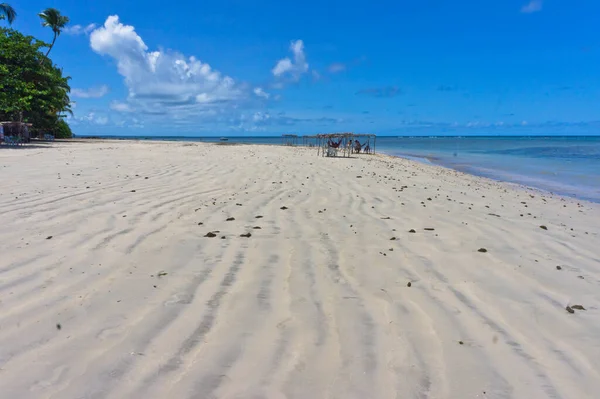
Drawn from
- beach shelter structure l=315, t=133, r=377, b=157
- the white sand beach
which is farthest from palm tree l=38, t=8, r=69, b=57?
the white sand beach

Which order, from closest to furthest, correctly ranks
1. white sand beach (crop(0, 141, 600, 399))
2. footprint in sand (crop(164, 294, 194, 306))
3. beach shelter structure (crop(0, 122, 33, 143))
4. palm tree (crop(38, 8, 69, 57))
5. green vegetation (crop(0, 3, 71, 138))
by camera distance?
white sand beach (crop(0, 141, 600, 399)) → footprint in sand (crop(164, 294, 194, 306)) → green vegetation (crop(0, 3, 71, 138)) → beach shelter structure (crop(0, 122, 33, 143)) → palm tree (crop(38, 8, 69, 57))

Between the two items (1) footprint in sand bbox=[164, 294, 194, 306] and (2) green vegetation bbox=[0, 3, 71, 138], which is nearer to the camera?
(1) footprint in sand bbox=[164, 294, 194, 306]

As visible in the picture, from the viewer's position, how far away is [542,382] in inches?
81.4

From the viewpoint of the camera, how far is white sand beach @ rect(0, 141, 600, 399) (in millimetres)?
2014

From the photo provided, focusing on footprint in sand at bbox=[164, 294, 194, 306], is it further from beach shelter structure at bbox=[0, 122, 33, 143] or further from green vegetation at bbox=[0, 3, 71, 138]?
beach shelter structure at bbox=[0, 122, 33, 143]

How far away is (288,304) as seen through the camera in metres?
2.84

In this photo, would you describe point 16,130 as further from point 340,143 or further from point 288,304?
point 288,304

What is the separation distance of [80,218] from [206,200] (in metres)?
1.92

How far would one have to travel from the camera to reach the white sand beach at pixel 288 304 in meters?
2.01

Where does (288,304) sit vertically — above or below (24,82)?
below

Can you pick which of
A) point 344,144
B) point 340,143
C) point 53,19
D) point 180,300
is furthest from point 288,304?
point 53,19

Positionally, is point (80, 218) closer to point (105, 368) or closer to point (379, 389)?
point (105, 368)

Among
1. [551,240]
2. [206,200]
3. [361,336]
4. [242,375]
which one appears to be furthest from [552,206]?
[242,375]

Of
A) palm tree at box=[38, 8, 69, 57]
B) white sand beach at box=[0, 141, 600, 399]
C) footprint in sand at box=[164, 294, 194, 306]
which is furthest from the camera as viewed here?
palm tree at box=[38, 8, 69, 57]
